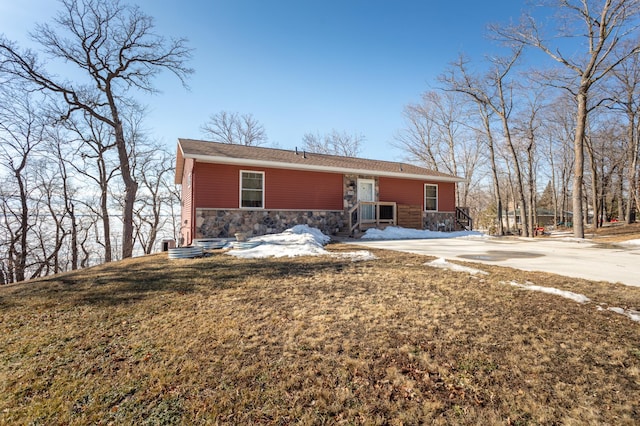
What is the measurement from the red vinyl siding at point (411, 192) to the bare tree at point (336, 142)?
14377 mm

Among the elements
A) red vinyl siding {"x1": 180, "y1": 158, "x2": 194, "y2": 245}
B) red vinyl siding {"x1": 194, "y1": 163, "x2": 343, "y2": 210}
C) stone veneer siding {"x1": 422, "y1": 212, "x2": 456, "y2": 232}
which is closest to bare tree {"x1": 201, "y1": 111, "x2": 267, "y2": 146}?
red vinyl siding {"x1": 180, "y1": 158, "x2": 194, "y2": 245}

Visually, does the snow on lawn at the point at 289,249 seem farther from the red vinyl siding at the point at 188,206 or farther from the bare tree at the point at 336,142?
the bare tree at the point at 336,142

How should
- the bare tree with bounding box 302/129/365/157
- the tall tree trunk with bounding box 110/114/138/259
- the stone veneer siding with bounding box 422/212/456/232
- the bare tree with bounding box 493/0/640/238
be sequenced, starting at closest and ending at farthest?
the bare tree with bounding box 493/0/640/238
the tall tree trunk with bounding box 110/114/138/259
the stone veneer siding with bounding box 422/212/456/232
the bare tree with bounding box 302/129/365/157

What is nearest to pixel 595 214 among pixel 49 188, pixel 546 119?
pixel 546 119

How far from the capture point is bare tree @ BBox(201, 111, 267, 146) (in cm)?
2452

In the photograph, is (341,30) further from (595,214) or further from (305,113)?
(595,214)

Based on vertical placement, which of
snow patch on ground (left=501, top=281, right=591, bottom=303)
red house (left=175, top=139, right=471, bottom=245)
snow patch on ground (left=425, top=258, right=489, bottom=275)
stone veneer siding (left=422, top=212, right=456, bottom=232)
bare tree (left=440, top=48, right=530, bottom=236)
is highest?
bare tree (left=440, top=48, right=530, bottom=236)

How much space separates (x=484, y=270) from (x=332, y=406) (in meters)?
4.06

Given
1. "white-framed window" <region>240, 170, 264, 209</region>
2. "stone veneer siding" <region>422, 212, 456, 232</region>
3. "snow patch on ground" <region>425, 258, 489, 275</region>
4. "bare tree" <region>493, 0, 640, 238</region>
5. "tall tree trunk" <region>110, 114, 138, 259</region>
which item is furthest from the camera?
"stone veneer siding" <region>422, 212, 456, 232</region>

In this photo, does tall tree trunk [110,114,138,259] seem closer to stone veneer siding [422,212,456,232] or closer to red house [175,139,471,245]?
red house [175,139,471,245]

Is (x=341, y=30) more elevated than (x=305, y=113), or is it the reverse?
(x=341, y=30)

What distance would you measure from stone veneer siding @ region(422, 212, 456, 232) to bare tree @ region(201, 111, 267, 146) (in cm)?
1691

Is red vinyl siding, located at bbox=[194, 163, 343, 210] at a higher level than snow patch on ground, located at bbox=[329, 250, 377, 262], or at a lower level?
higher

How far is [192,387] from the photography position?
1.84 metres
